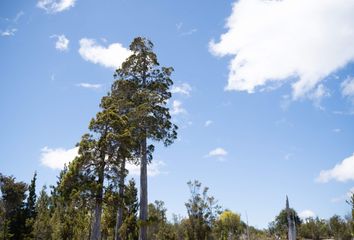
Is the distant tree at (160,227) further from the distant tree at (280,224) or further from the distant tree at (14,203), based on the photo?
the distant tree at (280,224)

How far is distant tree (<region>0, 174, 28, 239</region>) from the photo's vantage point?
135ft

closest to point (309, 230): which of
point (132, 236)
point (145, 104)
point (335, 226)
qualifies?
point (335, 226)

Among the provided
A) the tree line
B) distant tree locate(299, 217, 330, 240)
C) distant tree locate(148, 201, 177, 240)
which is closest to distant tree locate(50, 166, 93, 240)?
the tree line

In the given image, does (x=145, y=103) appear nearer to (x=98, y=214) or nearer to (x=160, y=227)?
(x=98, y=214)

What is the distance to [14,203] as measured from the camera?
42.3m

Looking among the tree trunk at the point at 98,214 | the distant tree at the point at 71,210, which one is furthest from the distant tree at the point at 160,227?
the tree trunk at the point at 98,214

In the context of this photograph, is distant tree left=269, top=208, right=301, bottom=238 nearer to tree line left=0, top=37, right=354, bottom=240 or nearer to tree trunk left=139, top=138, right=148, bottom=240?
tree line left=0, top=37, right=354, bottom=240

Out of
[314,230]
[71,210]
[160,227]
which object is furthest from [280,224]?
[71,210]

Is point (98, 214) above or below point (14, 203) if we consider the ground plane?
below

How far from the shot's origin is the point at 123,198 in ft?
71.1

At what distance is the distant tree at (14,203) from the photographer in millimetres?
41125

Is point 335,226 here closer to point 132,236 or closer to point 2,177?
point 132,236

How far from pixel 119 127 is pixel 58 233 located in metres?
11.9

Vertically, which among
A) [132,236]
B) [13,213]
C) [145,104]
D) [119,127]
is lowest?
[132,236]
